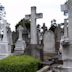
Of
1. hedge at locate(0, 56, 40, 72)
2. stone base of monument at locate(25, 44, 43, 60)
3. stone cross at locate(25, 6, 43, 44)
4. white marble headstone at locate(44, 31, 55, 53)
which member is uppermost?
stone cross at locate(25, 6, 43, 44)

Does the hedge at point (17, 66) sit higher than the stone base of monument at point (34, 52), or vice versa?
the stone base of monument at point (34, 52)

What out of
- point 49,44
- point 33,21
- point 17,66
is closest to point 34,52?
point 49,44

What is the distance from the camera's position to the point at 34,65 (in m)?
9.17

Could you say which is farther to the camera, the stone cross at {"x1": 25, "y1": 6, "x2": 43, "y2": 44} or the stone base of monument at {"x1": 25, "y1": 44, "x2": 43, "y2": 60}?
the stone cross at {"x1": 25, "y1": 6, "x2": 43, "y2": 44}

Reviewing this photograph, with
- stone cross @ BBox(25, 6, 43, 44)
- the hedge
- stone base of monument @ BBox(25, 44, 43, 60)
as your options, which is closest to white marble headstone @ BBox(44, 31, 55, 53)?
stone cross @ BBox(25, 6, 43, 44)

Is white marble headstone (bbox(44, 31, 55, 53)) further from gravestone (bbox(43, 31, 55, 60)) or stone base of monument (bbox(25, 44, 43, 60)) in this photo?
stone base of monument (bbox(25, 44, 43, 60))

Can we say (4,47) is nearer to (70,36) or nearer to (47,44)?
(47,44)

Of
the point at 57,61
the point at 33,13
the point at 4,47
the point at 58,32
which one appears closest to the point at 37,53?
the point at 57,61

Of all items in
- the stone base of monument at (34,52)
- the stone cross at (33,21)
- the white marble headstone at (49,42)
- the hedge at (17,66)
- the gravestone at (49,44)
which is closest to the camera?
the hedge at (17,66)

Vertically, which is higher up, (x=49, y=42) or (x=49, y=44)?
(x=49, y=42)

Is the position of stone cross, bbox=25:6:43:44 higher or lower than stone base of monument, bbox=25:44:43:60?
higher

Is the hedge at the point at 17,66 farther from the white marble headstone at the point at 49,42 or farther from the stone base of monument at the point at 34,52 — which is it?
the white marble headstone at the point at 49,42

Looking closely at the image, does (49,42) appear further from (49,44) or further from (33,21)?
(33,21)

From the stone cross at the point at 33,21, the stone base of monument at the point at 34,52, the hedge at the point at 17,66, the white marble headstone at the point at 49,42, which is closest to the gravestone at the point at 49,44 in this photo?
the white marble headstone at the point at 49,42
